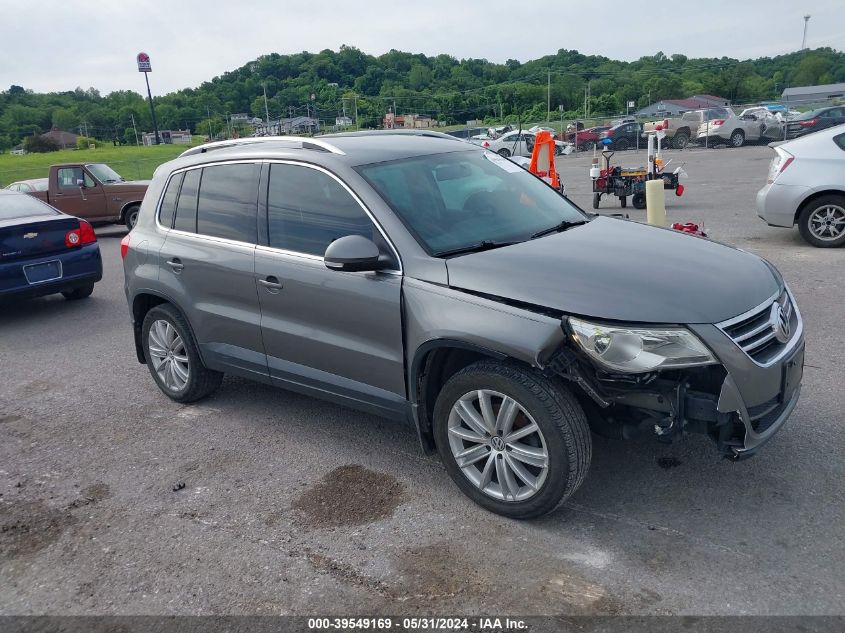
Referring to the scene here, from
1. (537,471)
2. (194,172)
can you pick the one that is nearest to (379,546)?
(537,471)

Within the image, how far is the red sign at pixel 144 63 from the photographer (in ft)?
128

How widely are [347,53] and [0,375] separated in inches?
2993

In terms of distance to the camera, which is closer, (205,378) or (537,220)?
(537,220)

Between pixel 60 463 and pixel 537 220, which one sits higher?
pixel 537 220

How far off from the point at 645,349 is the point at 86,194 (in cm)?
1554

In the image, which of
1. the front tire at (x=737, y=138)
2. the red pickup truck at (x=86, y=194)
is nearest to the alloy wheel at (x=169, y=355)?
the red pickup truck at (x=86, y=194)

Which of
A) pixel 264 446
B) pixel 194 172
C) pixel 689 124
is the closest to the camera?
pixel 264 446

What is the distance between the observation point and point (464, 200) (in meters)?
4.29

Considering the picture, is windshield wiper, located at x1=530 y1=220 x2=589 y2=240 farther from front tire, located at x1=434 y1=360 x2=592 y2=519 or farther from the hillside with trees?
the hillside with trees

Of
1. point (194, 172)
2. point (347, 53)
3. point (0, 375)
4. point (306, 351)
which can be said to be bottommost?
point (0, 375)

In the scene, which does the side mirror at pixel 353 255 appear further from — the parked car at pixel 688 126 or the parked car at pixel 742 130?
the parked car at pixel 688 126

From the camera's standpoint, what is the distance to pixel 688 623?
109 inches

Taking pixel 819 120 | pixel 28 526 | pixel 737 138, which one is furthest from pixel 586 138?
pixel 28 526

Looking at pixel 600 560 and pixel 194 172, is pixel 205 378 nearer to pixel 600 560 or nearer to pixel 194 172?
pixel 194 172
